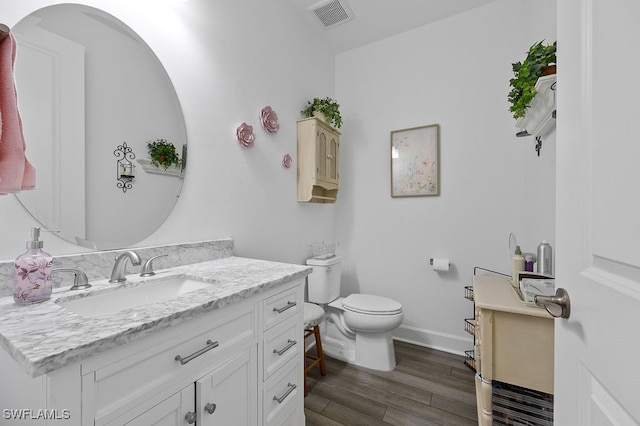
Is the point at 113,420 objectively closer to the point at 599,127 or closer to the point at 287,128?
the point at 599,127

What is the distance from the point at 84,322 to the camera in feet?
2.14

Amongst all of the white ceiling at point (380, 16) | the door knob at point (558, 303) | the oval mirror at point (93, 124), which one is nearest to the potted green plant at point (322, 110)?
the white ceiling at point (380, 16)

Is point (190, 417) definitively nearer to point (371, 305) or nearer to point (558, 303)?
point (558, 303)

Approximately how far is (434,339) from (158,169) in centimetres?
250

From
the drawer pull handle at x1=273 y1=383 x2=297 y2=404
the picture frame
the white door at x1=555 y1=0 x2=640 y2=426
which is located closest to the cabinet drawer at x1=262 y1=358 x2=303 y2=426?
the drawer pull handle at x1=273 y1=383 x2=297 y2=404

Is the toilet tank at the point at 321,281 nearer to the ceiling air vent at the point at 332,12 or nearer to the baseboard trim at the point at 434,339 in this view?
the baseboard trim at the point at 434,339

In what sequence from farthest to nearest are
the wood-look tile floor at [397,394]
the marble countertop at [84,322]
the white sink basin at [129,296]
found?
the wood-look tile floor at [397,394] < the white sink basin at [129,296] < the marble countertop at [84,322]

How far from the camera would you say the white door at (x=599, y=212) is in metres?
0.37

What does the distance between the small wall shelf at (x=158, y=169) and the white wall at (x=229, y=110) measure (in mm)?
65

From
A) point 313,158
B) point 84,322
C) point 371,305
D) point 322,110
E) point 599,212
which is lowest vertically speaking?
point 371,305

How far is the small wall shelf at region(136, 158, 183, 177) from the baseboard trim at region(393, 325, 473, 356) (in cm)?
230

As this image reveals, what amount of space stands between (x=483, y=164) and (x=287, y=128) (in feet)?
5.44

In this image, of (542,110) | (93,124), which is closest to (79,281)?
(93,124)

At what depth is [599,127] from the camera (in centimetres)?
45
